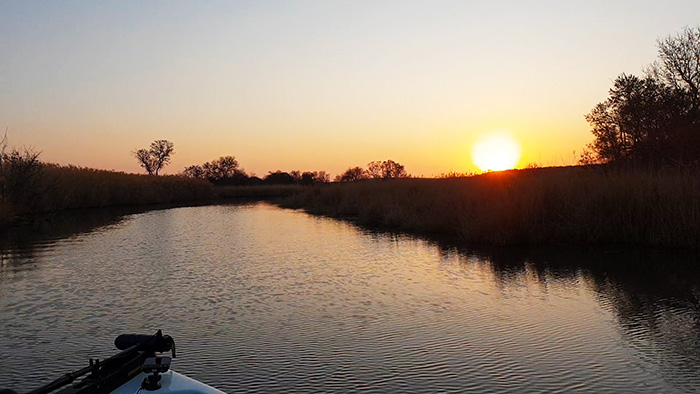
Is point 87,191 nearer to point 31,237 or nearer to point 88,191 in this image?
point 88,191

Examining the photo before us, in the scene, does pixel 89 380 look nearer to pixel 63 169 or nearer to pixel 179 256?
pixel 179 256

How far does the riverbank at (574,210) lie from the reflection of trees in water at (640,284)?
73 centimetres

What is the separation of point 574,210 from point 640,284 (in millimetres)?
4526

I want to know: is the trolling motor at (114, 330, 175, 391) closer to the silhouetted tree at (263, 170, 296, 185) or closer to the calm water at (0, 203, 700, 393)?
the calm water at (0, 203, 700, 393)

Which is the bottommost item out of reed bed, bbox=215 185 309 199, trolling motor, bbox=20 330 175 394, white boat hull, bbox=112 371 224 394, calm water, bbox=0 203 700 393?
calm water, bbox=0 203 700 393

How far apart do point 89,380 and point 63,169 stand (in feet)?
121

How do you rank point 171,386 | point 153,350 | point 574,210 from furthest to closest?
point 574,210
point 153,350
point 171,386

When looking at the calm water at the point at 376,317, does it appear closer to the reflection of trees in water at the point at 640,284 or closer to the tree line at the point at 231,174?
the reflection of trees in water at the point at 640,284

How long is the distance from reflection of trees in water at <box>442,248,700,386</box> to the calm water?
3cm

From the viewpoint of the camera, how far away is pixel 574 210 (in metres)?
12.0

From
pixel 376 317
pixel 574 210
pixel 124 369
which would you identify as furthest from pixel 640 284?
pixel 124 369

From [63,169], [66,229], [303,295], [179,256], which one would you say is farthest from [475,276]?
[63,169]

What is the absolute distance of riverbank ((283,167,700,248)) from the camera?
1059cm

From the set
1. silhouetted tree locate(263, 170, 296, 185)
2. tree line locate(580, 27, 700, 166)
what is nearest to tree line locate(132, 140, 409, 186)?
silhouetted tree locate(263, 170, 296, 185)
